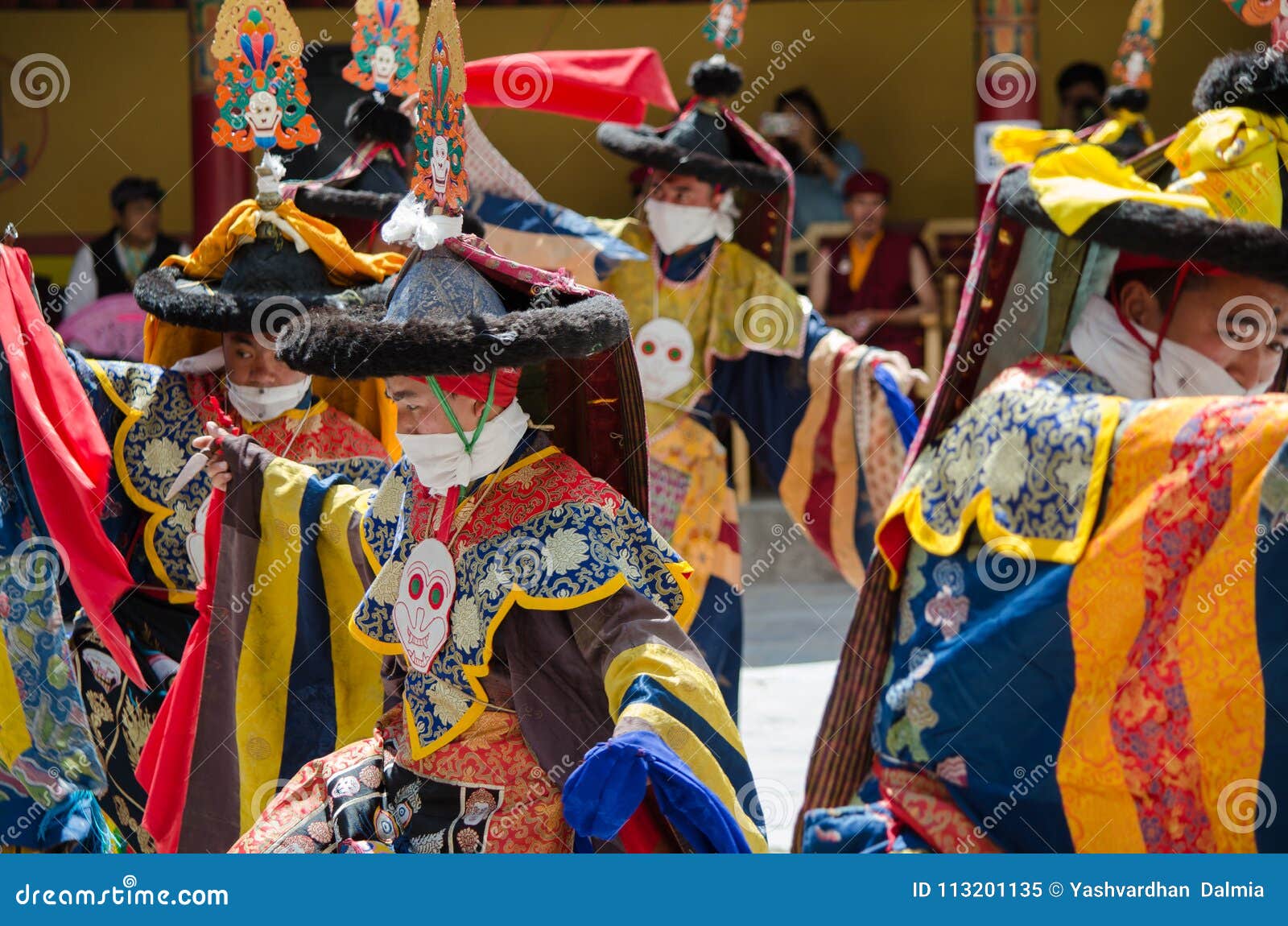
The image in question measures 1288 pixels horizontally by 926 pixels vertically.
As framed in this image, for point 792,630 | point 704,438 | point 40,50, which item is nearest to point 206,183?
point 40,50

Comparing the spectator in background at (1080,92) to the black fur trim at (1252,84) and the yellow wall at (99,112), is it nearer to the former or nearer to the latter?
the yellow wall at (99,112)

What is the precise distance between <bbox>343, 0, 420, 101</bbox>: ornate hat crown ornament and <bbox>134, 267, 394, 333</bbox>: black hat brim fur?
1440 mm

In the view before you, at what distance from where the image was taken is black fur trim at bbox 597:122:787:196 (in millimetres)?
6055

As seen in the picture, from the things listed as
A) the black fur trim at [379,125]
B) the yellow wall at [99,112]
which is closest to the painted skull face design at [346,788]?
the black fur trim at [379,125]

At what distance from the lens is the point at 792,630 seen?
8.65 m

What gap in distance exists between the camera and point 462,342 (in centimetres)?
304

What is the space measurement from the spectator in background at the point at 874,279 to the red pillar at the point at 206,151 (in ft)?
9.43

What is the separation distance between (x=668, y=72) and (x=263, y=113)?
6557 millimetres

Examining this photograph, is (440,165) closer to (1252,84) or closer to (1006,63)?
(1252,84)

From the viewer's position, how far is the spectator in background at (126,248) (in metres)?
9.23

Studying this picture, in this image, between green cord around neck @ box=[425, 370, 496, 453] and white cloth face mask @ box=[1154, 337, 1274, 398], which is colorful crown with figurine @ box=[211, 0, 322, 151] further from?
white cloth face mask @ box=[1154, 337, 1274, 398]

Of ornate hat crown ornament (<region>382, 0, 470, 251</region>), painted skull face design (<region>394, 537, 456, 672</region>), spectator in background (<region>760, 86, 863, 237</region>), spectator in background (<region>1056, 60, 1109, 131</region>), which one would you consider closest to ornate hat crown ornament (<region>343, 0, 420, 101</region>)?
ornate hat crown ornament (<region>382, 0, 470, 251</region>)

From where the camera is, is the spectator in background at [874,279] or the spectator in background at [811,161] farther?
the spectator in background at [811,161]

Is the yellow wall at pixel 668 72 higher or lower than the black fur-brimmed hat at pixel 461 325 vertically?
lower
